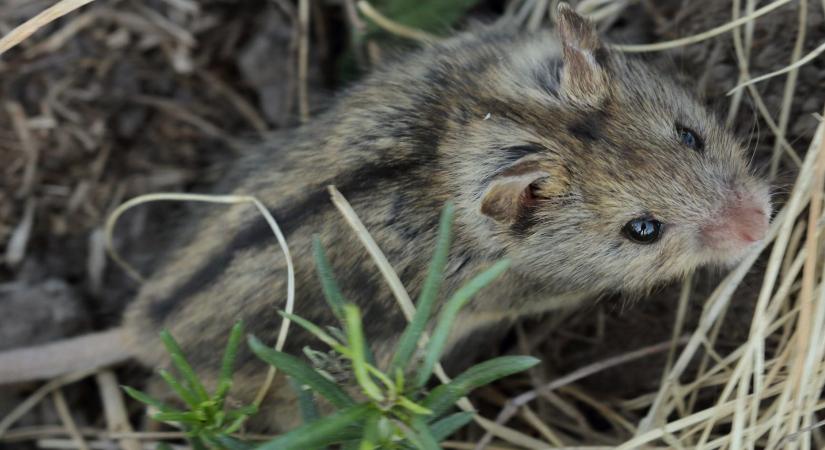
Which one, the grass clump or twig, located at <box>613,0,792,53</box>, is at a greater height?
Result: twig, located at <box>613,0,792,53</box>

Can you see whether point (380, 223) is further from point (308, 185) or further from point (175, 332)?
point (175, 332)

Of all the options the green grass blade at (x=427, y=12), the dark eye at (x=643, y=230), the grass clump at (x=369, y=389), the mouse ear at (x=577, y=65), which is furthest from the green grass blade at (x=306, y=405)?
the green grass blade at (x=427, y=12)

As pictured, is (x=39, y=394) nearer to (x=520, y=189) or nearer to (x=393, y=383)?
(x=393, y=383)

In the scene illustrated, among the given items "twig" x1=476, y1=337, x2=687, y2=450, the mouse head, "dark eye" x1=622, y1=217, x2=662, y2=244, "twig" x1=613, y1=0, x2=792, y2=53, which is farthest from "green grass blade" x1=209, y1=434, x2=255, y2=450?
"twig" x1=613, y1=0, x2=792, y2=53

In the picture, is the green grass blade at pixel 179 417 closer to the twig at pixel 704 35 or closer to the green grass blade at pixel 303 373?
the green grass blade at pixel 303 373

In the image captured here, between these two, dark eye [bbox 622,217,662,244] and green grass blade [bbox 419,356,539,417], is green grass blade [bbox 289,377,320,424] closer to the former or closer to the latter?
green grass blade [bbox 419,356,539,417]

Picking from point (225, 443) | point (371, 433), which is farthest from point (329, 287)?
point (225, 443)
